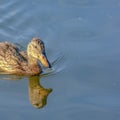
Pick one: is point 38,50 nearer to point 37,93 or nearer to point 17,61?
point 17,61

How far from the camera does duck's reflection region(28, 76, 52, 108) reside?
32.9ft

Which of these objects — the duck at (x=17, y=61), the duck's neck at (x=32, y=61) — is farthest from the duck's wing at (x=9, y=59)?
the duck's neck at (x=32, y=61)

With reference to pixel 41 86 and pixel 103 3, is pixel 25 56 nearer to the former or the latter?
pixel 41 86

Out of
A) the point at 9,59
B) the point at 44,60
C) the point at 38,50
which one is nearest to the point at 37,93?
the point at 44,60

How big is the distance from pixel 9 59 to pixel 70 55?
1258mm

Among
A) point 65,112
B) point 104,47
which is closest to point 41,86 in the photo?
point 65,112

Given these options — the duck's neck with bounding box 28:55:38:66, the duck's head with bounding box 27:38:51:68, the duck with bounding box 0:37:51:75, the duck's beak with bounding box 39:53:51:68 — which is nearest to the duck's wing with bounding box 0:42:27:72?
the duck with bounding box 0:37:51:75

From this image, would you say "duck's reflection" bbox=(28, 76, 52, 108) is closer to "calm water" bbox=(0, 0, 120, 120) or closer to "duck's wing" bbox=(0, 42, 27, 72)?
"calm water" bbox=(0, 0, 120, 120)

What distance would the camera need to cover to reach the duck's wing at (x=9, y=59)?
11.1m

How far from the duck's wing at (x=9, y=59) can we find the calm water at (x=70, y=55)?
0.87 feet

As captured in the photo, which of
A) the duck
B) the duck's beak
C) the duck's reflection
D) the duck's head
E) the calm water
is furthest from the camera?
the duck

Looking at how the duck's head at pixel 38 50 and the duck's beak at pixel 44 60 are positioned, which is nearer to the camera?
the duck's beak at pixel 44 60

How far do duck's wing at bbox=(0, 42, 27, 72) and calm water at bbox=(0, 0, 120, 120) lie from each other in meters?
0.27

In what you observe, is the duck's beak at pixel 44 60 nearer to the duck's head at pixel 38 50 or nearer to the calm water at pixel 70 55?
the duck's head at pixel 38 50
